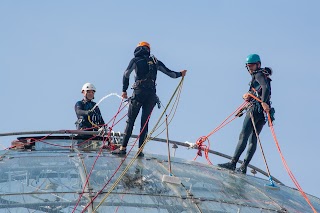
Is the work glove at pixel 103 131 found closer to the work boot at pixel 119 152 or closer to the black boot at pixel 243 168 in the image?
the work boot at pixel 119 152

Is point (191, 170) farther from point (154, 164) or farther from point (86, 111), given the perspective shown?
point (86, 111)

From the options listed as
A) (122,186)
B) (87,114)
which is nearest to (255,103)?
(122,186)

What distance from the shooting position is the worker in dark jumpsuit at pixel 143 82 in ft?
83.5

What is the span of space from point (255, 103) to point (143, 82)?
128 inches

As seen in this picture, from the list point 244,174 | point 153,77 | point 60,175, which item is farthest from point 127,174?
point 244,174

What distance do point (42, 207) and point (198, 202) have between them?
374 centimetres

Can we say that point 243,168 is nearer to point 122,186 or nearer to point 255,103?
point 255,103

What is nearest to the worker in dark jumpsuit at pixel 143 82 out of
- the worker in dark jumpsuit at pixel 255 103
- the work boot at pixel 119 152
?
the work boot at pixel 119 152

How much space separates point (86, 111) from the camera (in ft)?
98.0

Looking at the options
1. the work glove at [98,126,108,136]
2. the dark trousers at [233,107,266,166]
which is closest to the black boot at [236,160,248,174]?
the dark trousers at [233,107,266,166]

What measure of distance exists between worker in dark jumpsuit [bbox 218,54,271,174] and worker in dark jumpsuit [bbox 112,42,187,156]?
206cm

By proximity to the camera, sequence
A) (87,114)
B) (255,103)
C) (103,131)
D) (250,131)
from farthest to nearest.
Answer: (87,114) → (103,131) → (250,131) → (255,103)

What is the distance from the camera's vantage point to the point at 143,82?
25.5 metres

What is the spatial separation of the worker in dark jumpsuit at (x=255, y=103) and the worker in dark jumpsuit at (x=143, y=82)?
2.06 metres
